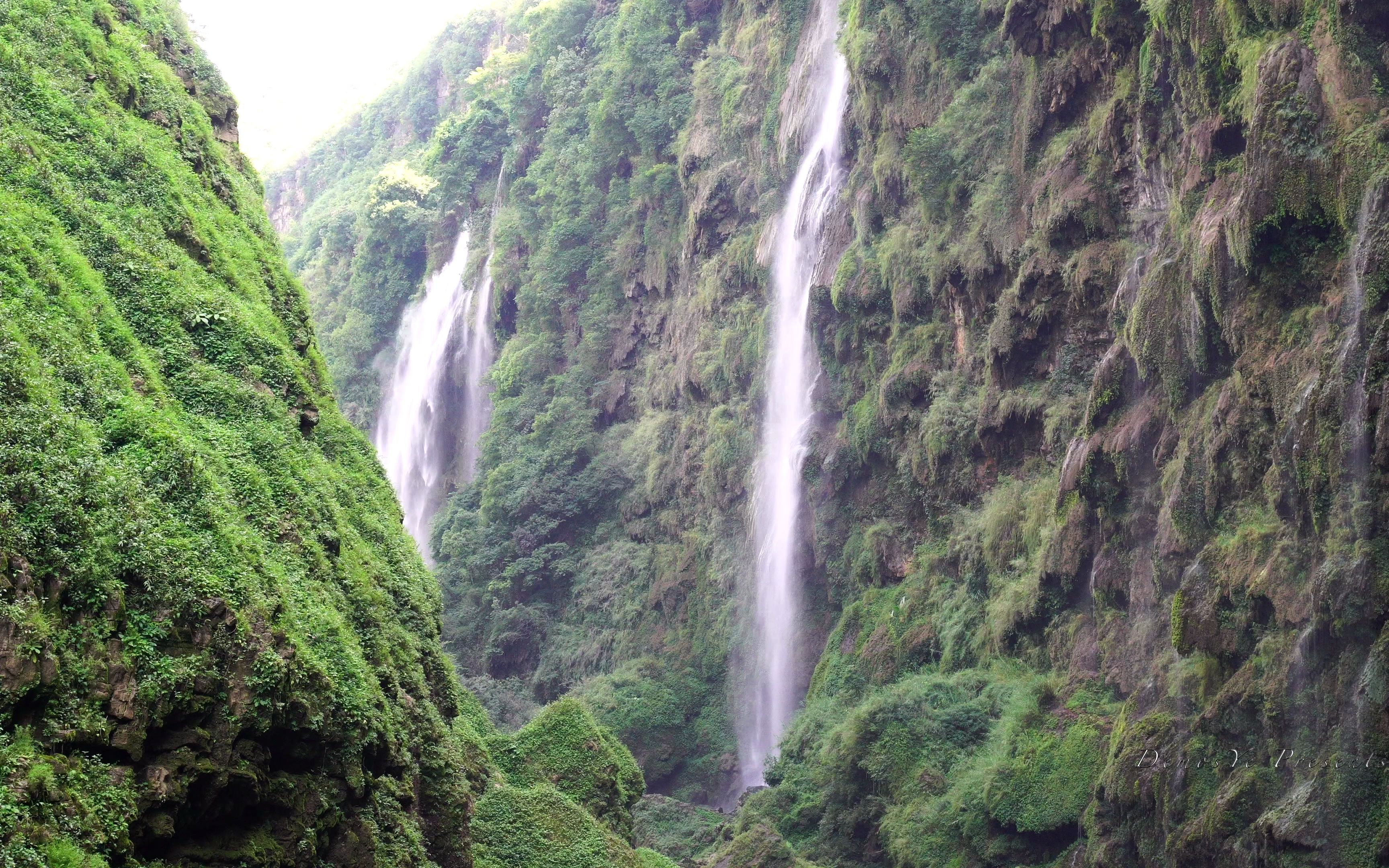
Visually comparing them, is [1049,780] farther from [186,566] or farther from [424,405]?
[424,405]

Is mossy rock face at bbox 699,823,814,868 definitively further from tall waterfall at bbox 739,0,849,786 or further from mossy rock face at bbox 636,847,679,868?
tall waterfall at bbox 739,0,849,786

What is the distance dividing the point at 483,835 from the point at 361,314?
38.6m

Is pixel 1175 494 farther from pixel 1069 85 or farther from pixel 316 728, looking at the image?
pixel 316 728

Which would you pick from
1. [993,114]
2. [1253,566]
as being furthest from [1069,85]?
[1253,566]

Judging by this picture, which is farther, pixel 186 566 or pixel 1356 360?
pixel 1356 360

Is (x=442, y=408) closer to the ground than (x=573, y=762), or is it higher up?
higher up

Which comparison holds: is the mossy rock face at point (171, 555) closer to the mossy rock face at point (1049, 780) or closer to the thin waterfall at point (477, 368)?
the mossy rock face at point (1049, 780)

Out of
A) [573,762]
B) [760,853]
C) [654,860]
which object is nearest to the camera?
[573,762]

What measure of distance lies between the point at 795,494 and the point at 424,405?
19.6 meters

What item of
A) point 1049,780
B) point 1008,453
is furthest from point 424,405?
point 1049,780

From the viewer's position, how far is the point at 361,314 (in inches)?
1937

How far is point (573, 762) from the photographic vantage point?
15.5 metres

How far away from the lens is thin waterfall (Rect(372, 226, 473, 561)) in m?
41.5

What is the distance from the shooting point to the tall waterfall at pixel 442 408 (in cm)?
4112
